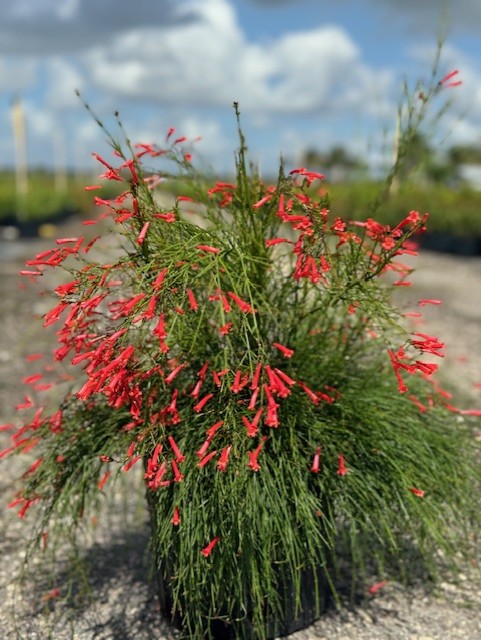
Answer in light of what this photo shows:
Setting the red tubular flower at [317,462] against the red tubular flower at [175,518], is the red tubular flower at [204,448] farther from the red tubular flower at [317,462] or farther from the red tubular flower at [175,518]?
the red tubular flower at [317,462]

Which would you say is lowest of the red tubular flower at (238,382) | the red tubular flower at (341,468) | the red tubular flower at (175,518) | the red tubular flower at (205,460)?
the red tubular flower at (175,518)

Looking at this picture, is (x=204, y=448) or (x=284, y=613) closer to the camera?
(x=204, y=448)

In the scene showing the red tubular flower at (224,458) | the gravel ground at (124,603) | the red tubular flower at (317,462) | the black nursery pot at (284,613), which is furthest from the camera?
the gravel ground at (124,603)

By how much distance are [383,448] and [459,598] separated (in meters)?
0.75

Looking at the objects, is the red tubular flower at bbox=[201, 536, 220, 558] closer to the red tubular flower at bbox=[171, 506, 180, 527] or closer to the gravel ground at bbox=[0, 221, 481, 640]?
the red tubular flower at bbox=[171, 506, 180, 527]

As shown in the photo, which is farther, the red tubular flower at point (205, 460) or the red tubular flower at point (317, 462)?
the red tubular flower at point (317, 462)

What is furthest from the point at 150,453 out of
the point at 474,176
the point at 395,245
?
the point at 474,176

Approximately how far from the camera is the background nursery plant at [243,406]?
201 cm

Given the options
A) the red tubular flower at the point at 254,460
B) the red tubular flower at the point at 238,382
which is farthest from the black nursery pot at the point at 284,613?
the red tubular flower at the point at 238,382

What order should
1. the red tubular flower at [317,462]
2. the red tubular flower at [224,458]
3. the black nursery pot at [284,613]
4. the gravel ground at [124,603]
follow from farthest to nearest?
the gravel ground at [124,603]
the black nursery pot at [284,613]
the red tubular flower at [317,462]
the red tubular flower at [224,458]

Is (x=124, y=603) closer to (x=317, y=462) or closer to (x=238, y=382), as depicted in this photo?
(x=317, y=462)

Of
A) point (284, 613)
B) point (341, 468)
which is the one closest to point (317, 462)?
point (341, 468)

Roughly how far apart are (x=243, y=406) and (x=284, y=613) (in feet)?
2.24

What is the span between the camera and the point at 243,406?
217cm
